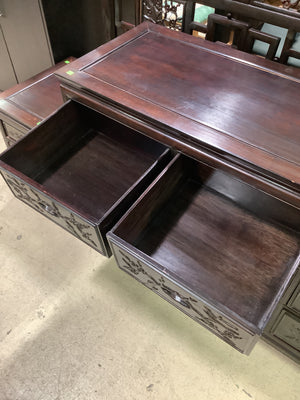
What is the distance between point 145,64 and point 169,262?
0.64 m

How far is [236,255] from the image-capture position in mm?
863

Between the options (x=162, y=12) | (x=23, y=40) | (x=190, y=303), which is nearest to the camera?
(x=190, y=303)

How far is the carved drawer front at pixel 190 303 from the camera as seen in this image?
680 mm

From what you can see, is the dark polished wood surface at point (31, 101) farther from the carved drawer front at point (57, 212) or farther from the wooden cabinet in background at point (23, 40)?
the carved drawer front at point (57, 212)

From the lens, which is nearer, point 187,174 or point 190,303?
point 190,303

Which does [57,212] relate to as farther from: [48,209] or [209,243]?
[209,243]

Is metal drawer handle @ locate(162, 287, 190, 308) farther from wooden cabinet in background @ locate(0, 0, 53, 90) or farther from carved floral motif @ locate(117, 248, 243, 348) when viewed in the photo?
wooden cabinet in background @ locate(0, 0, 53, 90)

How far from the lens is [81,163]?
3.63 ft

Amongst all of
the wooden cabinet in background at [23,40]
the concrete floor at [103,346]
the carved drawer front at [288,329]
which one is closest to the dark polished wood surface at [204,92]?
the carved drawer front at [288,329]

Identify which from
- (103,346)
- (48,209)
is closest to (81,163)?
(48,209)

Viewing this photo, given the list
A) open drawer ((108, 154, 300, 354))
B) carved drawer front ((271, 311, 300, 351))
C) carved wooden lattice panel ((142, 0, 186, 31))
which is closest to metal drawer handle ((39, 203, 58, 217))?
open drawer ((108, 154, 300, 354))

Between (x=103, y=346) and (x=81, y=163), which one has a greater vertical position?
(x=81, y=163)

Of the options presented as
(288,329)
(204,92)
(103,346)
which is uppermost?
(204,92)

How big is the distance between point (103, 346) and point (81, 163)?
2.17 ft
